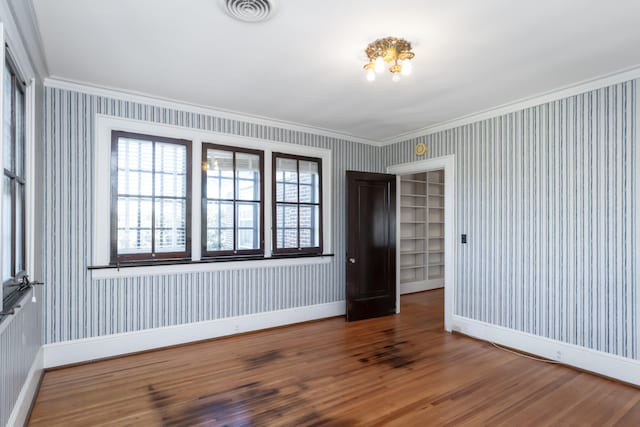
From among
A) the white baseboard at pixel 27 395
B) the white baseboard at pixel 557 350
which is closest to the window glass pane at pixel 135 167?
the white baseboard at pixel 27 395

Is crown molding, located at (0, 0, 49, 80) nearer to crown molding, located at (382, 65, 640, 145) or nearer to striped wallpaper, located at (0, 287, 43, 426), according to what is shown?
striped wallpaper, located at (0, 287, 43, 426)

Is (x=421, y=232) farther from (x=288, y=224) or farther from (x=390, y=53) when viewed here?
(x=390, y=53)

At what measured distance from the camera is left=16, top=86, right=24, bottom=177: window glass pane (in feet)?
8.45

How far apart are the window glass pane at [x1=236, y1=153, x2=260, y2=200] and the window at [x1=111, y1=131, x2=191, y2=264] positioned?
618 millimetres

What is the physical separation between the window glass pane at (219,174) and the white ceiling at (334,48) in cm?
64

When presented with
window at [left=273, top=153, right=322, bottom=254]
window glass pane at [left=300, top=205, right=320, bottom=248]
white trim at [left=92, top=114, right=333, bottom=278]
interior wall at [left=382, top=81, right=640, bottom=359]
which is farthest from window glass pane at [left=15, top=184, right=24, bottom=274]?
interior wall at [left=382, top=81, right=640, bottom=359]

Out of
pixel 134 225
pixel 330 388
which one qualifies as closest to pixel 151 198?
pixel 134 225

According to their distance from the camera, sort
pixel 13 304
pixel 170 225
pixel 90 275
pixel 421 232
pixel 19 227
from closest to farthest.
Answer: pixel 13 304 → pixel 19 227 → pixel 90 275 → pixel 170 225 → pixel 421 232

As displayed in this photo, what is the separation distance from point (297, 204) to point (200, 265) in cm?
153

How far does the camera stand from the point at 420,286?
7.12 m

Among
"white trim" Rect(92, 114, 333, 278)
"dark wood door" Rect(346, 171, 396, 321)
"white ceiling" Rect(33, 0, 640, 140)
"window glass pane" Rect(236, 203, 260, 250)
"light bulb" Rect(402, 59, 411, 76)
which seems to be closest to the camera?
"white ceiling" Rect(33, 0, 640, 140)

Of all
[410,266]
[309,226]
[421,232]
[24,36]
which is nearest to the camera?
[24,36]

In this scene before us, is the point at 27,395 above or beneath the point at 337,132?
beneath

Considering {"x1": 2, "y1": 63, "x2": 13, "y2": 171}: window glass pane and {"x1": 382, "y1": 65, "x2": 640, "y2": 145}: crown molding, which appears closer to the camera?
{"x1": 2, "y1": 63, "x2": 13, "y2": 171}: window glass pane
